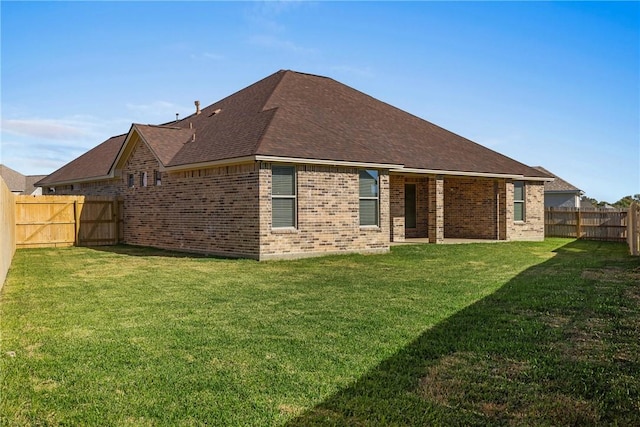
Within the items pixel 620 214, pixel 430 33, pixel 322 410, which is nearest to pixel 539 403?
pixel 322 410

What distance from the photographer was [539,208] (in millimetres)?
24375

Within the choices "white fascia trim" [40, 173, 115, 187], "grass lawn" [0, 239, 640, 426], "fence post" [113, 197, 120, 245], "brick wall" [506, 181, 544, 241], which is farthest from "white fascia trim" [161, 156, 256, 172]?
"brick wall" [506, 181, 544, 241]

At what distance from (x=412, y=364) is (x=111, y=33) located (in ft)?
42.0

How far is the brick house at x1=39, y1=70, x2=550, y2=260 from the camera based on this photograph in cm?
1534

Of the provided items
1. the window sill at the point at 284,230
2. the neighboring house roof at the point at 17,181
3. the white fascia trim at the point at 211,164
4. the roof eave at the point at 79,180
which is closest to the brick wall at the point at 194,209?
the white fascia trim at the point at 211,164

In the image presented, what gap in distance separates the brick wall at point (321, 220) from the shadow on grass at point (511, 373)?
25.7 feet

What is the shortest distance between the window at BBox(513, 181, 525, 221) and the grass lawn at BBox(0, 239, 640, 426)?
12.5 meters

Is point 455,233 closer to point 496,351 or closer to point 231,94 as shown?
point 231,94

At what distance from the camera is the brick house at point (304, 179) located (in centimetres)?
1534

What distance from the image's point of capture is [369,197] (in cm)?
1702

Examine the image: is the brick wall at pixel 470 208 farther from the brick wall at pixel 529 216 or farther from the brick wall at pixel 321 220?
the brick wall at pixel 321 220

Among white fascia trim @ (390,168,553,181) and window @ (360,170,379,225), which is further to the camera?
white fascia trim @ (390,168,553,181)

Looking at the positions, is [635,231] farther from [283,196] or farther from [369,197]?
[283,196]

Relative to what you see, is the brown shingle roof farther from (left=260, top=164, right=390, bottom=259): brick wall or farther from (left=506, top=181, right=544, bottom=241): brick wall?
(left=506, top=181, right=544, bottom=241): brick wall
